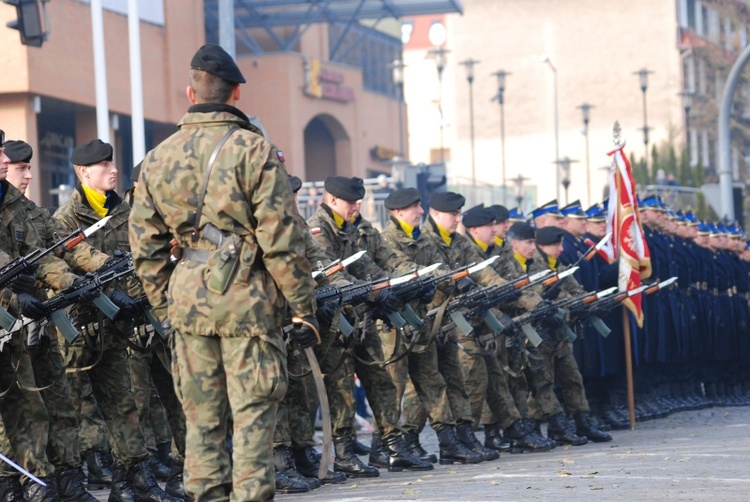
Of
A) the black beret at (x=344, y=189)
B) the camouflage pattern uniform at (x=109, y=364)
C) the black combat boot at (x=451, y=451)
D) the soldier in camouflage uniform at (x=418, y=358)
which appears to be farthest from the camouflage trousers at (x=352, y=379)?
the camouflage pattern uniform at (x=109, y=364)

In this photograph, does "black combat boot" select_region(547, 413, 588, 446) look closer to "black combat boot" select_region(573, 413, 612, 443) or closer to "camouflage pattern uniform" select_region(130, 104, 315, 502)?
"black combat boot" select_region(573, 413, 612, 443)

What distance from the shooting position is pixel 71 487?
30.8 ft

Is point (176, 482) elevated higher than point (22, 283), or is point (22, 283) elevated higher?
point (22, 283)

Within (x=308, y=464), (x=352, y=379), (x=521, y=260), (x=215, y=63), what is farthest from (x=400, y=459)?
(x=215, y=63)

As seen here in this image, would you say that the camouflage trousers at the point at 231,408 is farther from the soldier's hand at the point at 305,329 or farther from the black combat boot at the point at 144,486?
the black combat boot at the point at 144,486

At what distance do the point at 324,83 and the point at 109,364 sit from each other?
34043 mm

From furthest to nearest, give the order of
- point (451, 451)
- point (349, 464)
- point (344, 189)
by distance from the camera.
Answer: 1. point (451, 451)
2. point (344, 189)
3. point (349, 464)

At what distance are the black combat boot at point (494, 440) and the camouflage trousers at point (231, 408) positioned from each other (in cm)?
665

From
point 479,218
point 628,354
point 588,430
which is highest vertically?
point 479,218

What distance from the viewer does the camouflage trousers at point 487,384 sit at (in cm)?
1336

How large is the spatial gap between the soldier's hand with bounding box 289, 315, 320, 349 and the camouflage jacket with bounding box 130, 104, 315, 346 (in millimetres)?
42

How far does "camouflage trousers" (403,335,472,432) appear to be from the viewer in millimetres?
12703

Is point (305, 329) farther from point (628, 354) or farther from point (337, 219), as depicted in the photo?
point (628, 354)

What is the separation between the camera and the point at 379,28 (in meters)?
50.9
